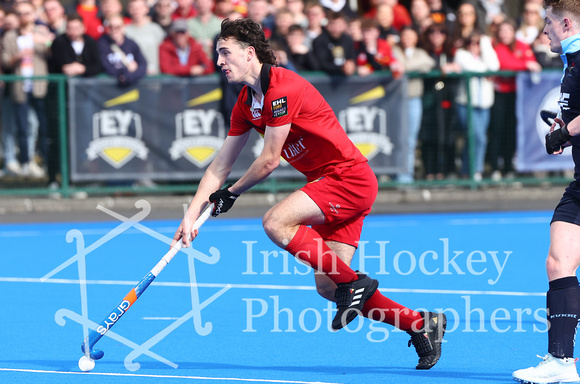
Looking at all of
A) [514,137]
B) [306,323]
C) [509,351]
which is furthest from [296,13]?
[509,351]

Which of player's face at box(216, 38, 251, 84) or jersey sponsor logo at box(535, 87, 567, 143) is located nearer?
player's face at box(216, 38, 251, 84)

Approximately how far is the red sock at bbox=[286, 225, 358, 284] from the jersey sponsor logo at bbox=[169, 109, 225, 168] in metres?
7.68

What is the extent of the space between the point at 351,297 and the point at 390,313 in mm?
339

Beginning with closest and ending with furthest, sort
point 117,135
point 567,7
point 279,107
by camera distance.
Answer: point 567,7 → point 279,107 → point 117,135

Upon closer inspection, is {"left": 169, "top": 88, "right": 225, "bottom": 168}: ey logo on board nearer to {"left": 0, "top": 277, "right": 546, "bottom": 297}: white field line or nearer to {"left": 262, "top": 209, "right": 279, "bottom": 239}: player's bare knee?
{"left": 0, "top": 277, "right": 546, "bottom": 297}: white field line

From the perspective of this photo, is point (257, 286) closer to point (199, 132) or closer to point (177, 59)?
point (199, 132)

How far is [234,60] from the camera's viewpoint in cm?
547

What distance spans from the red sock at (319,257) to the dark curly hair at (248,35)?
971 mm

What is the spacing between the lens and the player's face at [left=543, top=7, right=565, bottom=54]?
5.16 m

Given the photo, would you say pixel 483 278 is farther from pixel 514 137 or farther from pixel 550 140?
pixel 514 137

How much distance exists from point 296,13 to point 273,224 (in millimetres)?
9044

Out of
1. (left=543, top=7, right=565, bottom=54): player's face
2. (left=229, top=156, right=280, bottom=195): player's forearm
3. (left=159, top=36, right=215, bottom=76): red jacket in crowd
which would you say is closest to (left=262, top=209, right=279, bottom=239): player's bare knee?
(left=229, top=156, right=280, bottom=195): player's forearm

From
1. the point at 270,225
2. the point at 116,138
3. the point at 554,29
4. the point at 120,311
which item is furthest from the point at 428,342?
the point at 116,138

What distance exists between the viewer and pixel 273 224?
5.45 metres
